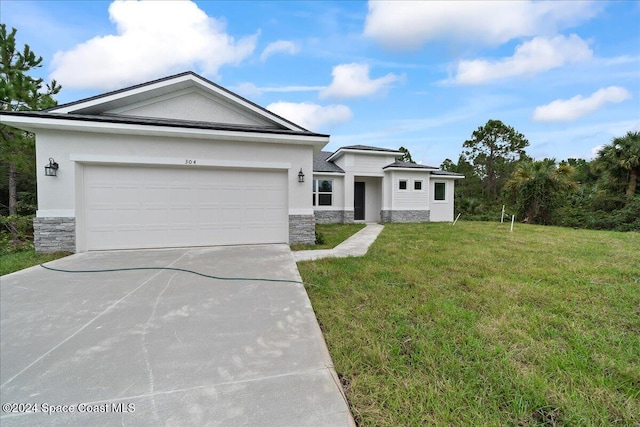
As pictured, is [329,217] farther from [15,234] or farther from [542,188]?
[542,188]

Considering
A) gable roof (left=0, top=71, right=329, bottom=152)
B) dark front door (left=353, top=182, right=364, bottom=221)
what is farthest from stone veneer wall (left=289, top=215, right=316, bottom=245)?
dark front door (left=353, top=182, right=364, bottom=221)

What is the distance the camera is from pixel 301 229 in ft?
27.0

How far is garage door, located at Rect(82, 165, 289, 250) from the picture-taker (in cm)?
701

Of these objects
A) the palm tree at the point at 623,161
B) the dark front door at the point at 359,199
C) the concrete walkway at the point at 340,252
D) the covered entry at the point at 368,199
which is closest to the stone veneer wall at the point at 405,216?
the covered entry at the point at 368,199

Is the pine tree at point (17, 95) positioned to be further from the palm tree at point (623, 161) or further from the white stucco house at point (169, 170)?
the palm tree at point (623, 161)

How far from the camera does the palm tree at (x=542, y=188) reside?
15.0 meters

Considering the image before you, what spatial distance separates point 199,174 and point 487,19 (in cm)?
1140

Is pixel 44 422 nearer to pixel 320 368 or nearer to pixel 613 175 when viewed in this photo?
pixel 320 368

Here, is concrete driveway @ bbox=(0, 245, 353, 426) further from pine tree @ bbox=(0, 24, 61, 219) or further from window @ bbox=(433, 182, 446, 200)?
window @ bbox=(433, 182, 446, 200)

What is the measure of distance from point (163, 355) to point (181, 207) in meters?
5.82

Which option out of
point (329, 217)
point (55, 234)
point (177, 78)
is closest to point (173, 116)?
point (177, 78)

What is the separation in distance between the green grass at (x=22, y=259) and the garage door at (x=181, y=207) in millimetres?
780

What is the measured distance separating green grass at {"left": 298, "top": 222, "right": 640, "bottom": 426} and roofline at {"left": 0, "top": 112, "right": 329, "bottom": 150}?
414 centimetres

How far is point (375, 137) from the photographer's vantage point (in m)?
25.3
